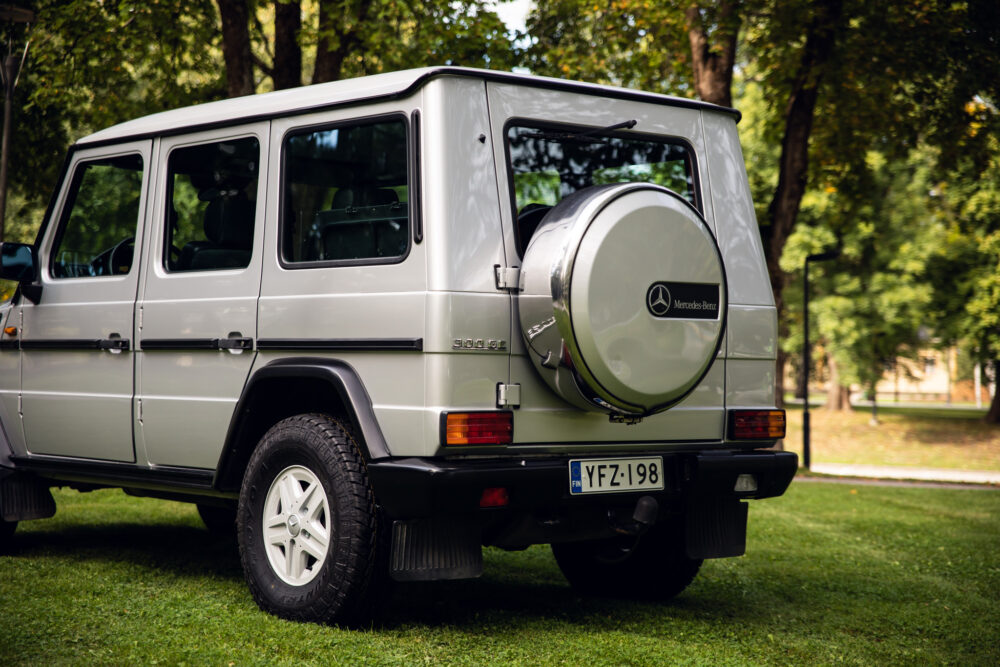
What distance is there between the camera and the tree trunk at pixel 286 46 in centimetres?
1184

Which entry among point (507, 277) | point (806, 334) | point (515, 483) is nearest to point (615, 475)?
point (515, 483)

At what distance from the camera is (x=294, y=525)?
4863mm

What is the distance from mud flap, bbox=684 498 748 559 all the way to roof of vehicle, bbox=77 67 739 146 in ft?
6.22

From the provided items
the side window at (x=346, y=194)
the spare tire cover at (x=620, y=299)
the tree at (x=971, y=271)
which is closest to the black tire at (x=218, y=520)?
the side window at (x=346, y=194)

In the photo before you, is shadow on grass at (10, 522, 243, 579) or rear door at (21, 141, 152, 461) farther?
shadow on grass at (10, 522, 243, 579)

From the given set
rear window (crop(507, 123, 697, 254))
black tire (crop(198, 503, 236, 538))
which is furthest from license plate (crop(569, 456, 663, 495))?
black tire (crop(198, 503, 236, 538))

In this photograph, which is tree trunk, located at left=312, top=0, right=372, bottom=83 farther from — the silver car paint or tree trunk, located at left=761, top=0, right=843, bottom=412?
the silver car paint

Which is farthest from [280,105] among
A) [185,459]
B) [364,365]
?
[185,459]

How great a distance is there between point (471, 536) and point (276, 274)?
146 centimetres

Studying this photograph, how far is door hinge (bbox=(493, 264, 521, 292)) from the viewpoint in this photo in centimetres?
458

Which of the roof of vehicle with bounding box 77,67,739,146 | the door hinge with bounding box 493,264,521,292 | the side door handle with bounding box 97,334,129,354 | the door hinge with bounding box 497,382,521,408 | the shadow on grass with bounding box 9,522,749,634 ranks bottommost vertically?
the shadow on grass with bounding box 9,522,749,634

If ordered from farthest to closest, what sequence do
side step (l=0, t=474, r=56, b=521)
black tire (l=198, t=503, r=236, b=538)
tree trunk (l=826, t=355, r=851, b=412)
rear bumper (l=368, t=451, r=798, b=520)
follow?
tree trunk (l=826, t=355, r=851, b=412) → black tire (l=198, t=503, r=236, b=538) → side step (l=0, t=474, r=56, b=521) → rear bumper (l=368, t=451, r=798, b=520)

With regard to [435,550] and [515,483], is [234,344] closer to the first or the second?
[435,550]

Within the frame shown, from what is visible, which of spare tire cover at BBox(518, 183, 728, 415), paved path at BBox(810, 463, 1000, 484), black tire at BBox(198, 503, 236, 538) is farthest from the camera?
paved path at BBox(810, 463, 1000, 484)
